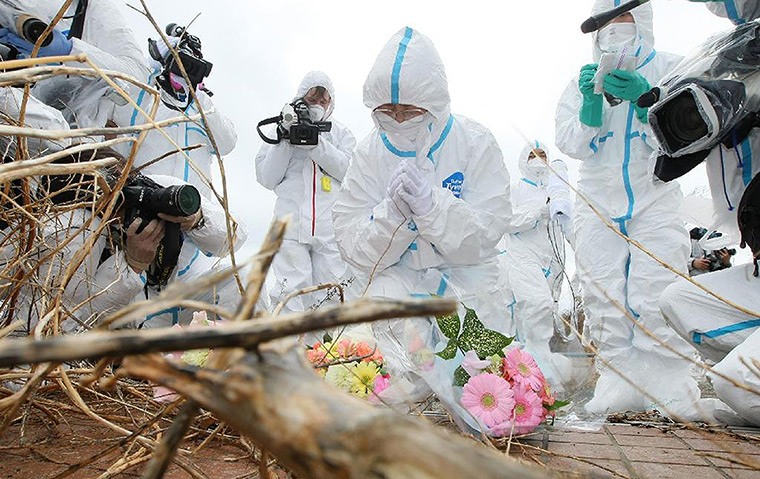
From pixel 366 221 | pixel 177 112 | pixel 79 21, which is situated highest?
pixel 79 21

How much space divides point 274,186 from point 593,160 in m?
2.00

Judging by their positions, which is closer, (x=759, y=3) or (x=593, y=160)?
(x=759, y=3)

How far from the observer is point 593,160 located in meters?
2.69

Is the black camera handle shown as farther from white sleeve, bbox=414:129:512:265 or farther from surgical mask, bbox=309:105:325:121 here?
white sleeve, bbox=414:129:512:265

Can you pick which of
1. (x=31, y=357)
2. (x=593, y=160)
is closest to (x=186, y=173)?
(x=593, y=160)

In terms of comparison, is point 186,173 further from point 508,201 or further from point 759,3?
point 759,3

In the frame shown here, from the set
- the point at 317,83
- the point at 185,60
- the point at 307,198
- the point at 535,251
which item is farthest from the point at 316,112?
the point at 535,251

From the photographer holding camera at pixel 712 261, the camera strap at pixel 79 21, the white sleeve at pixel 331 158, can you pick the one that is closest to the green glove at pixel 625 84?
the white sleeve at pixel 331 158

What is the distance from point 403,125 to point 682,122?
1.13m

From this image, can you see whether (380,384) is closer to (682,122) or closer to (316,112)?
(682,122)

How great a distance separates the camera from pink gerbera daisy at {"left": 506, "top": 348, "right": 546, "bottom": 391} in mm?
1316

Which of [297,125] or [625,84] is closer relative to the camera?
[625,84]

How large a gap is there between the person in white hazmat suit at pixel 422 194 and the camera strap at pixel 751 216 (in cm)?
99

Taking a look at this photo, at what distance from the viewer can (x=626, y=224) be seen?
8.18 ft
